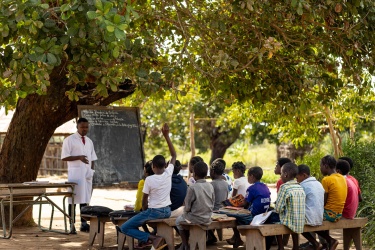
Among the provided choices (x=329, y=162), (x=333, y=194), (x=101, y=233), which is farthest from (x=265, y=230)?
(x=101, y=233)

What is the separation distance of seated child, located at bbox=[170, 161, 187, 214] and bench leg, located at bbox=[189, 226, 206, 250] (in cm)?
101

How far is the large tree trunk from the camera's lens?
39.9 feet

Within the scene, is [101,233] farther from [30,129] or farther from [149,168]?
[30,129]

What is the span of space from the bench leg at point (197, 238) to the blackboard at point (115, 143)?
3.91m

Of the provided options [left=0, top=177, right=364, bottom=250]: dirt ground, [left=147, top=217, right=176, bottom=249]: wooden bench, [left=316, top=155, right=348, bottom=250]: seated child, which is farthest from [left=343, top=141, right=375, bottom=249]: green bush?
[left=147, top=217, right=176, bottom=249]: wooden bench

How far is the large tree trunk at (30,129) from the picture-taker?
39.9 feet

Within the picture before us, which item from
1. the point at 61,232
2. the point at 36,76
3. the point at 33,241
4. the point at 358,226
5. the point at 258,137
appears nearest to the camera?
the point at 36,76

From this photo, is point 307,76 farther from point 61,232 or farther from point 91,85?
point 61,232

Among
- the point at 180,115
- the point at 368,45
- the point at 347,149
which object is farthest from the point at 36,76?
the point at 180,115

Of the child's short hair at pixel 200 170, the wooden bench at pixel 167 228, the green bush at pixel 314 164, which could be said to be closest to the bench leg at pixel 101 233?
the wooden bench at pixel 167 228

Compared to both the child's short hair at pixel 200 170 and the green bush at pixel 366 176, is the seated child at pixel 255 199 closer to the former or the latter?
the child's short hair at pixel 200 170

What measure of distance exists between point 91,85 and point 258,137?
2297 cm

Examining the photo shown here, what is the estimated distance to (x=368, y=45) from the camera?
10750 mm

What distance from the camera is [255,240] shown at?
8.57 meters
